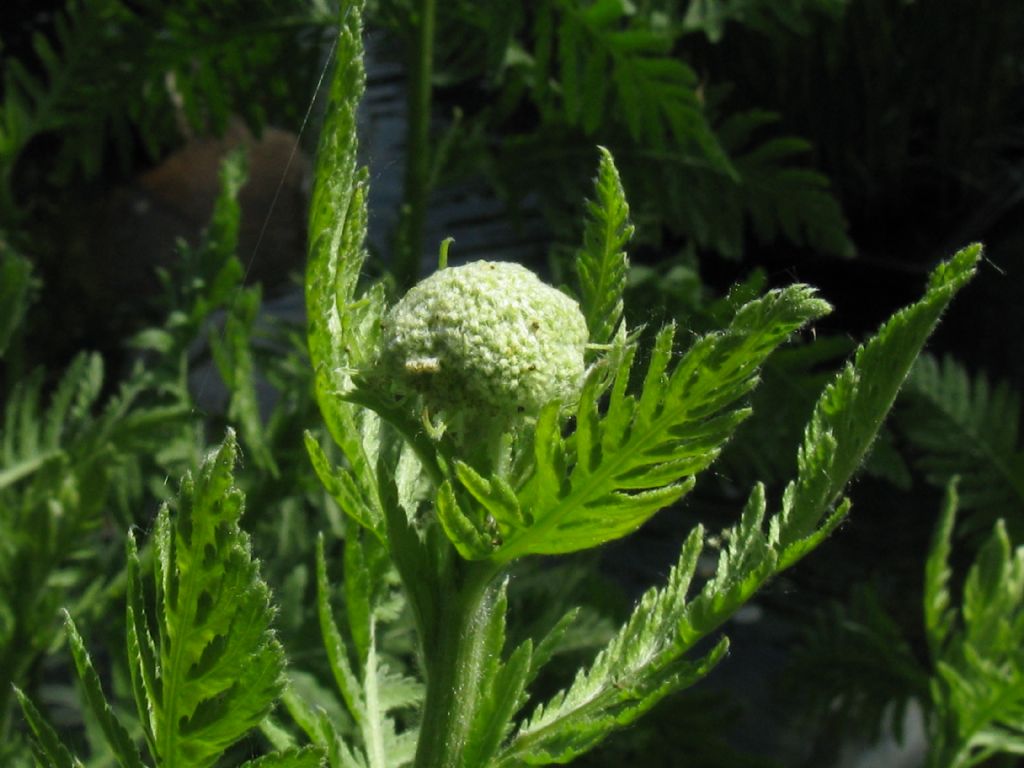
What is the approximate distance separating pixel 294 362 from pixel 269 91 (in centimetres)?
61

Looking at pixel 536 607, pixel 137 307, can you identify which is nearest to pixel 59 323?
pixel 137 307

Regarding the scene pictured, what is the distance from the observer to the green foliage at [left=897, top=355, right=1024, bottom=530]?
62.4 inches

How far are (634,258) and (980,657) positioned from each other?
168cm

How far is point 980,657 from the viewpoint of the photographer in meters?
1.01

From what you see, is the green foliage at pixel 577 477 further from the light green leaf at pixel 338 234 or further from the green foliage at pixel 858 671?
the green foliage at pixel 858 671

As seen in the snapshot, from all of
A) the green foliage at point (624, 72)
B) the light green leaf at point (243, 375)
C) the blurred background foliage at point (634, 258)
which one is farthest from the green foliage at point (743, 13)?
the light green leaf at point (243, 375)

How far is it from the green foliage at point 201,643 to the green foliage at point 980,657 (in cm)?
61

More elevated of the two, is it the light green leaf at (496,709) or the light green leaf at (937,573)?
the light green leaf at (496,709)

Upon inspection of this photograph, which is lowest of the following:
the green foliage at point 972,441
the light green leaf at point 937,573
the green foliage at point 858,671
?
the green foliage at point 858,671

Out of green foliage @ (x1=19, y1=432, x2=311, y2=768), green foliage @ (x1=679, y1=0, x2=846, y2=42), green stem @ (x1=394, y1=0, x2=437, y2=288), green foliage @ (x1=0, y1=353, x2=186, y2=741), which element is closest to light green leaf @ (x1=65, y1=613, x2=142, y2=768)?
green foliage @ (x1=19, y1=432, x2=311, y2=768)

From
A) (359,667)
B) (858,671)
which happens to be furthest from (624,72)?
(359,667)

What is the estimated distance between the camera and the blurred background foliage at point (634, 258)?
134 centimetres

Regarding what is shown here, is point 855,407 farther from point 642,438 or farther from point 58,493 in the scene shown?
point 58,493


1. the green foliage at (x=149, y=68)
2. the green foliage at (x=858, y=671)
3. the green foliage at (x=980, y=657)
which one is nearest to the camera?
the green foliage at (x=980, y=657)
